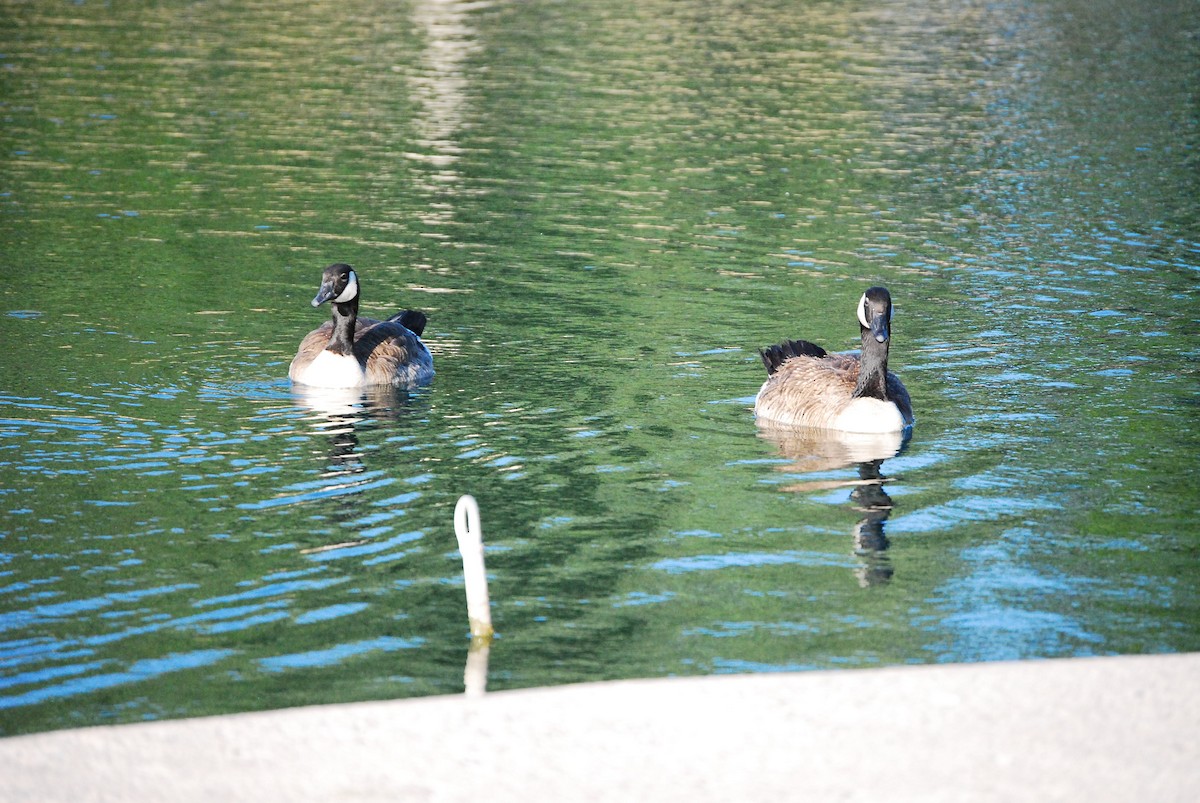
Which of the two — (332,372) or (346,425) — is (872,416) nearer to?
(346,425)

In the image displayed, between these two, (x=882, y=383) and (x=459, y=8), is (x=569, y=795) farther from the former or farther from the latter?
(x=459, y=8)

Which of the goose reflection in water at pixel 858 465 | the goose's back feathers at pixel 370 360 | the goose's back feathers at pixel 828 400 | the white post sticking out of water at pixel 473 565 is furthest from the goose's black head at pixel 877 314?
the white post sticking out of water at pixel 473 565

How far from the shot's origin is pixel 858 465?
15375mm

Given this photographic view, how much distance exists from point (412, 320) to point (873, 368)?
5.94 metres

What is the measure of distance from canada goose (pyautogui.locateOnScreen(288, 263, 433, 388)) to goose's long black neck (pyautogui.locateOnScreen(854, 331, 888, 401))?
5072 millimetres

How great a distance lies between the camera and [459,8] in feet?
196

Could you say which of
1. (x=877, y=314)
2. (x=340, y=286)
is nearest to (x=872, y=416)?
(x=877, y=314)

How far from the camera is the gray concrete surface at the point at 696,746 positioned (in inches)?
292

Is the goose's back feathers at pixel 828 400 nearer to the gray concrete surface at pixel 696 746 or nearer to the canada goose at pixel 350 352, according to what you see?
the canada goose at pixel 350 352

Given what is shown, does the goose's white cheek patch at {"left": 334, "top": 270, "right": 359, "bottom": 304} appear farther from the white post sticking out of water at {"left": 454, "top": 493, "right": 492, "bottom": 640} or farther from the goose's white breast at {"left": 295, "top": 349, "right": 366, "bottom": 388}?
the white post sticking out of water at {"left": 454, "top": 493, "right": 492, "bottom": 640}

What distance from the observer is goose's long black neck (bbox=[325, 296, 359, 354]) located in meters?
18.0

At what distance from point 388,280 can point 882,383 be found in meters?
9.34

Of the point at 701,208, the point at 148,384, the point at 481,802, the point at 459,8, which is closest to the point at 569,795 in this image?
the point at 481,802

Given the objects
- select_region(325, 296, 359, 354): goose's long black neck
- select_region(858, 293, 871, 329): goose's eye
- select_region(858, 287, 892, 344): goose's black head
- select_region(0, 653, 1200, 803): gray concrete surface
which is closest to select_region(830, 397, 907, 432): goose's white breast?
A: select_region(858, 287, 892, 344): goose's black head
